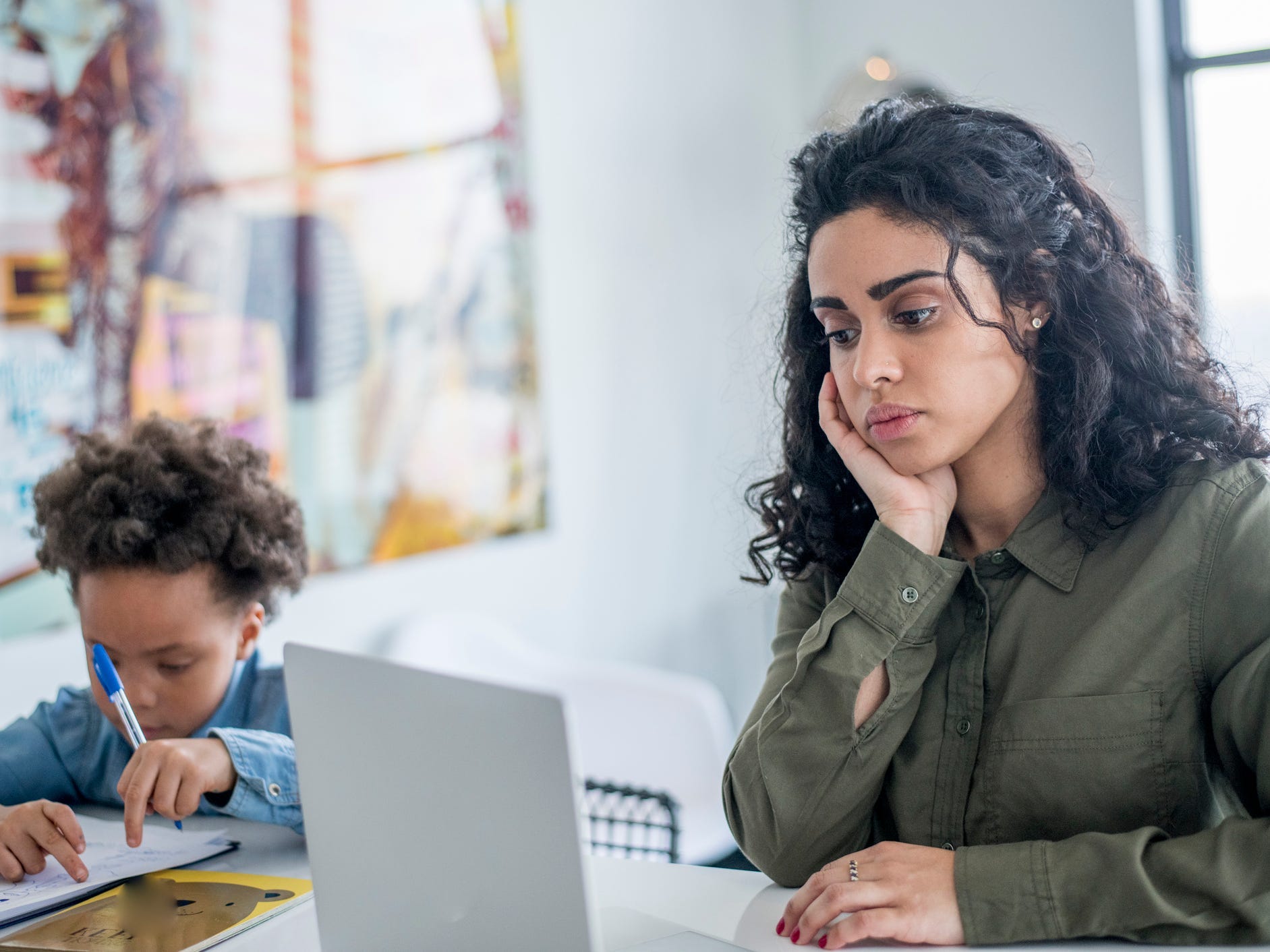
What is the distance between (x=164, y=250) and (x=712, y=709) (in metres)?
1.31

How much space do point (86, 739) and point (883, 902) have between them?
0.89 meters

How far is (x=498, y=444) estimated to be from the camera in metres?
2.56

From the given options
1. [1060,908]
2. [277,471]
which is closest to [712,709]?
[277,471]

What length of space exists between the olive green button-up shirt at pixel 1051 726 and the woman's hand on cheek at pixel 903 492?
25mm

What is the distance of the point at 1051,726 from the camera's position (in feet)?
3.50

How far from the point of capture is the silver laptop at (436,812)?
0.71 m

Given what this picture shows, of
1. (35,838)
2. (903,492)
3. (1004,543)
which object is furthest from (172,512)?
(1004,543)

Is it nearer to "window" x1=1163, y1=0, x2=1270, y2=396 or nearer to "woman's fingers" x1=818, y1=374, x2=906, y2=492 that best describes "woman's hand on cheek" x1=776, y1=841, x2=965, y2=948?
"woman's fingers" x1=818, y1=374, x2=906, y2=492

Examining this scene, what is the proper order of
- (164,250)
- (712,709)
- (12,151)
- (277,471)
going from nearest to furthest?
(12,151) → (164,250) → (277,471) → (712,709)

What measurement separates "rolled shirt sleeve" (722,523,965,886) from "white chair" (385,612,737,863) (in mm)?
1164

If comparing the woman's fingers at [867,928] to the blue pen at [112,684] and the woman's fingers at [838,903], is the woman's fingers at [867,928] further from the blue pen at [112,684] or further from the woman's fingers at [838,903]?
the blue pen at [112,684]

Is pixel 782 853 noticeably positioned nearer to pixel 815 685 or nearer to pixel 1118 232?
pixel 815 685

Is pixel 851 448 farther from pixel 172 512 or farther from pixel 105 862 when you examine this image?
pixel 105 862

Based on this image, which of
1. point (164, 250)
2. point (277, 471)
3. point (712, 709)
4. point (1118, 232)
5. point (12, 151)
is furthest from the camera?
point (712, 709)
